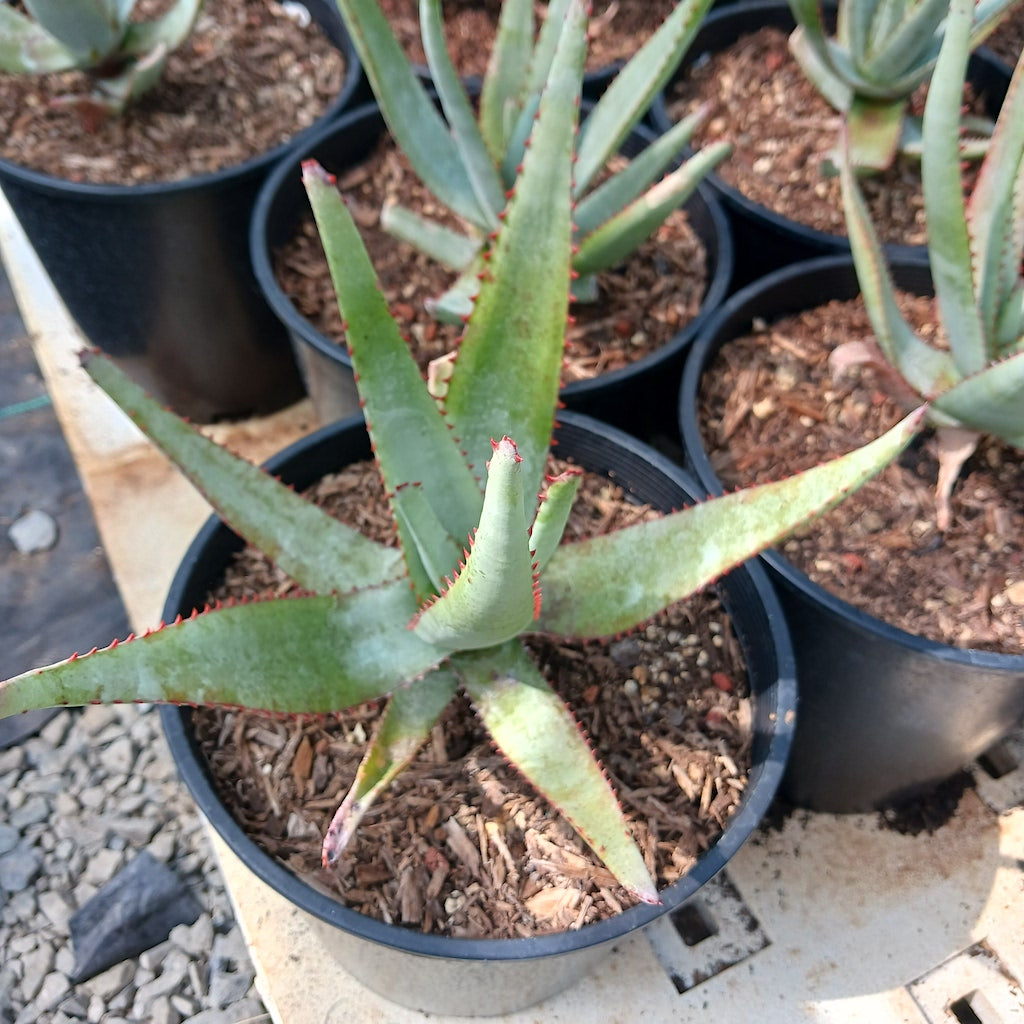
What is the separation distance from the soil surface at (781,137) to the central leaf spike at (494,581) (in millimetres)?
1154

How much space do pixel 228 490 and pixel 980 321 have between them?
98 centimetres

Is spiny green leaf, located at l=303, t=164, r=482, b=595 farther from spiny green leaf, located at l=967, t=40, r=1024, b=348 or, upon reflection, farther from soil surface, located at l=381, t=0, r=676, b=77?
soil surface, located at l=381, t=0, r=676, b=77

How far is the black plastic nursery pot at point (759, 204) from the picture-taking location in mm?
1654

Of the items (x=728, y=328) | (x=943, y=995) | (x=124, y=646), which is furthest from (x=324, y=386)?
(x=943, y=995)

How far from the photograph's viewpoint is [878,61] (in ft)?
5.38

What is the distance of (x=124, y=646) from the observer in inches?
31.6

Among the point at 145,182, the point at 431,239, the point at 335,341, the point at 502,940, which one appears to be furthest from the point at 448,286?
the point at 502,940

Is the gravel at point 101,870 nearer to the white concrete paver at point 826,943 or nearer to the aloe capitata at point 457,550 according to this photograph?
the white concrete paver at point 826,943

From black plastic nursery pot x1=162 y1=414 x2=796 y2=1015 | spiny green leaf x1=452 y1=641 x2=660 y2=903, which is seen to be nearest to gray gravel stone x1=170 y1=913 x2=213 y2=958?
black plastic nursery pot x1=162 y1=414 x2=796 y2=1015

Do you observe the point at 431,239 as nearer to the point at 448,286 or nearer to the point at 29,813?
the point at 448,286

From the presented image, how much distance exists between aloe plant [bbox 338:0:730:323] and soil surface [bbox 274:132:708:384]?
0.08 m

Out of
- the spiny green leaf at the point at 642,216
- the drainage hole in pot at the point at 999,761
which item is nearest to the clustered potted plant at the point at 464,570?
the spiny green leaf at the point at 642,216

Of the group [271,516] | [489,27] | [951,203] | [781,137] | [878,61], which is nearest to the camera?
[271,516]

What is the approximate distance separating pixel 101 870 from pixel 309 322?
0.95 m
